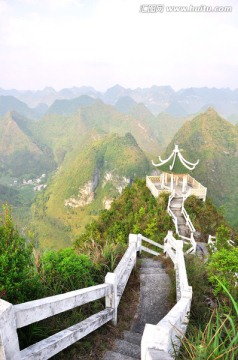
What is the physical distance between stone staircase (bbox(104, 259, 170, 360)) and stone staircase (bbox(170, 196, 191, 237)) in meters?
9.58

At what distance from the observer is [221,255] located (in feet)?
14.7

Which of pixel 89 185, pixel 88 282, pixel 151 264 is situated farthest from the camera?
pixel 89 185

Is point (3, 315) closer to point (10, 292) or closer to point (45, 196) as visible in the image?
point (10, 292)

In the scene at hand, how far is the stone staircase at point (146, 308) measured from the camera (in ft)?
12.2

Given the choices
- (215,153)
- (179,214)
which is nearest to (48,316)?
(179,214)

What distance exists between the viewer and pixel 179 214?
1909cm

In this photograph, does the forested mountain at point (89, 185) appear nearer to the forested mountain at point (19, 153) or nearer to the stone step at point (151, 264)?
the forested mountain at point (19, 153)

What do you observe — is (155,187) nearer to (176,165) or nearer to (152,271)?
(176,165)

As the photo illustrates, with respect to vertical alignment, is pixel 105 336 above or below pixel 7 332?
below

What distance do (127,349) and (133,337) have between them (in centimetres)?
42

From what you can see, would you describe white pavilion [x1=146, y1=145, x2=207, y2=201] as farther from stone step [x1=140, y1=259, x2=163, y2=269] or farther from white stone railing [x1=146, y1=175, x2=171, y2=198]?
stone step [x1=140, y1=259, x2=163, y2=269]

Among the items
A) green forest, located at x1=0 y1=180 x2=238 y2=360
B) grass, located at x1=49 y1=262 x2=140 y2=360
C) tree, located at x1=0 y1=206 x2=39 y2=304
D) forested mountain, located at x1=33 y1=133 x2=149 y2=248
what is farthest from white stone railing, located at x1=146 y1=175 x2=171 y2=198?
forested mountain, located at x1=33 y1=133 x2=149 y2=248

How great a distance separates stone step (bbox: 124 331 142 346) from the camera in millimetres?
4082

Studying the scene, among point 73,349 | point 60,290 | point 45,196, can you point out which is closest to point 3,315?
point 73,349
